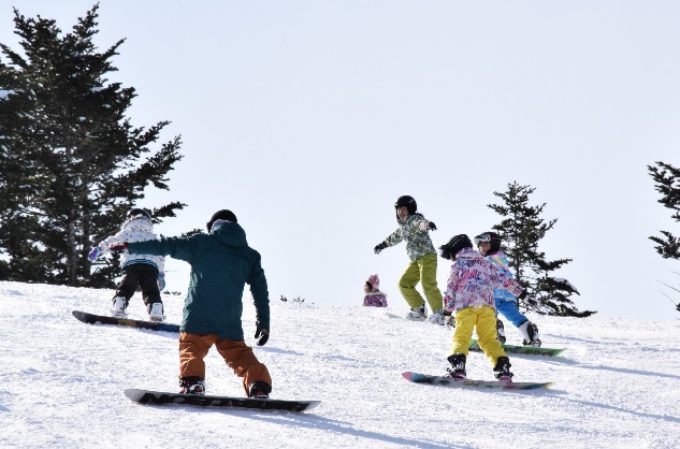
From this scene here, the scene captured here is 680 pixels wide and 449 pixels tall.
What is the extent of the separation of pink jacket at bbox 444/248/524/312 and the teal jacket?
8.44ft

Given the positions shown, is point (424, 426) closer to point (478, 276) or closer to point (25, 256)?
point (478, 276)

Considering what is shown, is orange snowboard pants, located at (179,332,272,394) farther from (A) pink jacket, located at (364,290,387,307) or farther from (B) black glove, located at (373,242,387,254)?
(A) pink jacket, located at (364,290,387,307)

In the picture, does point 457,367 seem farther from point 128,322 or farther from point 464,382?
point 128,322

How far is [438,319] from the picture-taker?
12688 millimetres

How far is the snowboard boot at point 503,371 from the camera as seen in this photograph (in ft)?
24.3

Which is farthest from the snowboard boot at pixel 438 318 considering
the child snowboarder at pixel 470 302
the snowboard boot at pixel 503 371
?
the snowboard boot at pixel 503 371

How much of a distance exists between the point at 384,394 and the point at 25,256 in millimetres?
25821

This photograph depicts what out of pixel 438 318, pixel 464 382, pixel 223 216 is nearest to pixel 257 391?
pixel 223 216

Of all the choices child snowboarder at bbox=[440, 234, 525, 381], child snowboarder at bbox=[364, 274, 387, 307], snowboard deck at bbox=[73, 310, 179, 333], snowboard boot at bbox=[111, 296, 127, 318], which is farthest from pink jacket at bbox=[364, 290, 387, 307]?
child snowboarder at bbox=[440, 234, 525, 381]

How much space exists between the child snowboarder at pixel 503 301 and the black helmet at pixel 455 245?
5.16 feet

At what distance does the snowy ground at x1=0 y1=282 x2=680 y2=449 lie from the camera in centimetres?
463

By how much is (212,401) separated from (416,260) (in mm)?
8197

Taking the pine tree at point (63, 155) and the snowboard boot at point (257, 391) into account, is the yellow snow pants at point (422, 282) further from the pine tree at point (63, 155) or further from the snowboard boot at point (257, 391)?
the pine tree at point (63, 155)

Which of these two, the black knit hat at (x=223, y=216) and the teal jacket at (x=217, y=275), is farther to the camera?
the black knit hat at (x=223, y=216)
